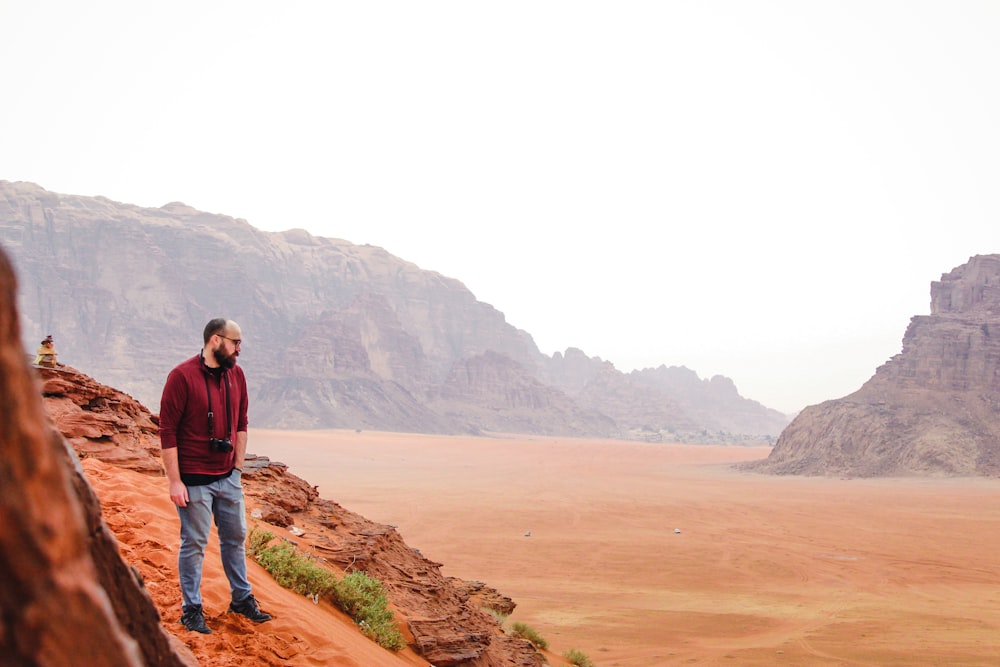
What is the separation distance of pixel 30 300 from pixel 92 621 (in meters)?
141

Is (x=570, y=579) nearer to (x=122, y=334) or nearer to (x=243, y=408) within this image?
(x=243, y=408)

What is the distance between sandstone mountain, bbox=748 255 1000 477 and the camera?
58188mm

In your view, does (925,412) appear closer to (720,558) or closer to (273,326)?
(720,558)

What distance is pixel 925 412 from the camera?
207 ft

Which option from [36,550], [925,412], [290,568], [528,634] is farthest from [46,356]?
[925,412]

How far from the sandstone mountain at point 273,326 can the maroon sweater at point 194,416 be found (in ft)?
332

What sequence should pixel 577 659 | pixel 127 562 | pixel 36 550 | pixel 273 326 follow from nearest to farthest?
pixel 36 550 → pixel 127 562 → pixel 577 659 → pixel 273 326

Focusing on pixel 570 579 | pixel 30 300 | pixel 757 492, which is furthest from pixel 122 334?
pixel 570 579

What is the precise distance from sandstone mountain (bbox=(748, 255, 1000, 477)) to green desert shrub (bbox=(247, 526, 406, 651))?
59.2m

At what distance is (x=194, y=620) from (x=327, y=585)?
2258mm

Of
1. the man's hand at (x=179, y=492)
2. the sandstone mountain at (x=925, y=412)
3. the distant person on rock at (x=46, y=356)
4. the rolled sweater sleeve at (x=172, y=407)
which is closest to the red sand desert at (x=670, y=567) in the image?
the man's hand at (x=179, y=492)

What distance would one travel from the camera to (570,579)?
19.4 metres

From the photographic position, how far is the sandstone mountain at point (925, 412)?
58188 mm

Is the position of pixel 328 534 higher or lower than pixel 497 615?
higher
